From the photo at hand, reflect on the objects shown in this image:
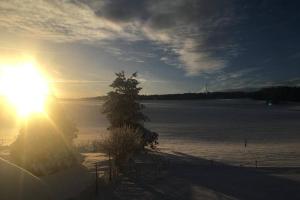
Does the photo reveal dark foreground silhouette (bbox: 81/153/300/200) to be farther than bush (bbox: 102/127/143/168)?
No

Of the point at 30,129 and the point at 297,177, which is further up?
the point at 30,129

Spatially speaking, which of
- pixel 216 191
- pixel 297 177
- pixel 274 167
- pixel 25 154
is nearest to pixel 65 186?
pixel 25 154

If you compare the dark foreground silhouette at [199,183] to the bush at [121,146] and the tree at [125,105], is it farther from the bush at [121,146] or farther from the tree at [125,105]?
the tree at [125,105]

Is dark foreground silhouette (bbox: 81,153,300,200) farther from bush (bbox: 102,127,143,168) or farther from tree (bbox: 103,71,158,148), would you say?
tree (bbox: 103,71,158,148)

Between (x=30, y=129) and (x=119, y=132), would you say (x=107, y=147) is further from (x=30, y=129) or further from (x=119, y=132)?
(x=30, y=129)

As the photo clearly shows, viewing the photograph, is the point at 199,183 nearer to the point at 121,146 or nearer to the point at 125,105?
the point at 121,146

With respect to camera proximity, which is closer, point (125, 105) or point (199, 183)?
point (199, 183)

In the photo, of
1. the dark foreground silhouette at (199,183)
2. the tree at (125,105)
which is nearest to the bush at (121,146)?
the dark foreground silhouette at (199,183)

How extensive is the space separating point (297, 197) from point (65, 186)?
13.9 metres

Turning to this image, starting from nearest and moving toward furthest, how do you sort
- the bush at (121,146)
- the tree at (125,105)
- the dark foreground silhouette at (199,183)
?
the dark foreground silhouette at (199,183) → the bush at (121,146) → the tree at (125,105)

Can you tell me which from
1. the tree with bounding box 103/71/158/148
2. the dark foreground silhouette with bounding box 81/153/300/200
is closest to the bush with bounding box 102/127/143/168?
the dark foreground silhouette with bounding box 81/153/300/200

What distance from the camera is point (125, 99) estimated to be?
58.6 m

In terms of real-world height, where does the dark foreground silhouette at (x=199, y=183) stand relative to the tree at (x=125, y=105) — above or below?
below

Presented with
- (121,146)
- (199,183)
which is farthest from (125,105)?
(199,183)
